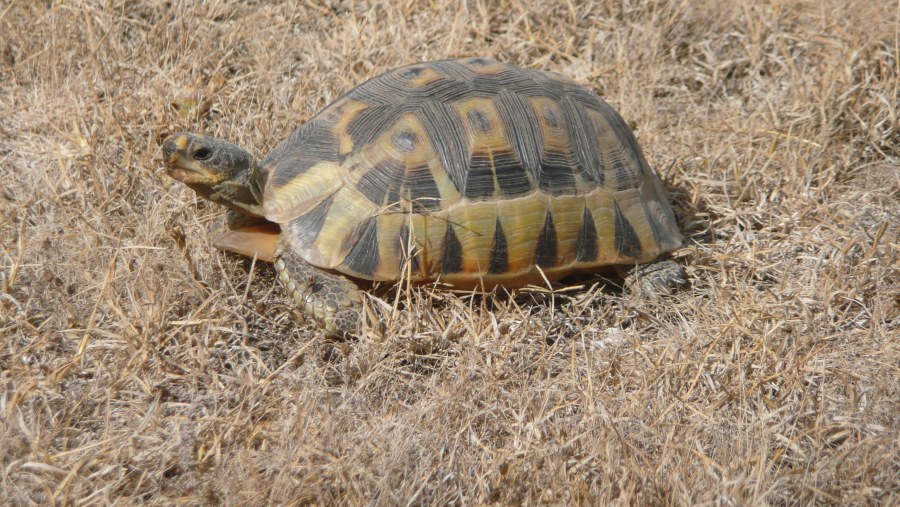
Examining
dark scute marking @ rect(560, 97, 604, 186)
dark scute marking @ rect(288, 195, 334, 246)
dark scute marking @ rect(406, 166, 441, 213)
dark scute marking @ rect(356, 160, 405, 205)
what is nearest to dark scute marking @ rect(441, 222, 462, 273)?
dark scute marking @ rect(406, 166, 441, 213)

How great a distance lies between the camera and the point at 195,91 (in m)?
4.20

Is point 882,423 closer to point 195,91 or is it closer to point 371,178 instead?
point 371,178

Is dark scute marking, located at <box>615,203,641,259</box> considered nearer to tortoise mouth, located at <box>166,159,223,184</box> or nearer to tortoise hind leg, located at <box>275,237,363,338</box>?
tortoise hind leg, located at <box>275,237,363,338</box>

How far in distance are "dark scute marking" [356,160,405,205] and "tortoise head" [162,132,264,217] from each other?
461mm

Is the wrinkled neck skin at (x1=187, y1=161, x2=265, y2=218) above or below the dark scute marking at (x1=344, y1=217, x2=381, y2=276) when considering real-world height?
above

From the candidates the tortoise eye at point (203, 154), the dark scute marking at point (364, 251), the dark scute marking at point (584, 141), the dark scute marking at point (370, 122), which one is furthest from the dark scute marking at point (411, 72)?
the tortoise eye at point (203, 154)

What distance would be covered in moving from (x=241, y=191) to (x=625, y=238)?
1.62 meters

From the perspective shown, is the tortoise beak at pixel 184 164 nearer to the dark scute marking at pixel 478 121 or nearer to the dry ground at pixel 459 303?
the dry ground at pixel 459 303

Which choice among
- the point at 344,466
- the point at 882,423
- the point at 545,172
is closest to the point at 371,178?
the point at 545,172

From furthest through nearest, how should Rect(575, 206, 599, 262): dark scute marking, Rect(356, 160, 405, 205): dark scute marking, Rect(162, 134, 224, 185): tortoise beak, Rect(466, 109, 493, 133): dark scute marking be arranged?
Rect(575, 206, 599, 262): dark scute marking, Rect(466, 109, 493, 133): dark scute marking, Rect(356, 160, 405, 205): dark scute marking, Rect(162, 134, 224, 185): tortoise beak

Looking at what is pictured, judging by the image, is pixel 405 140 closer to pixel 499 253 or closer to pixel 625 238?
pixel 499 253

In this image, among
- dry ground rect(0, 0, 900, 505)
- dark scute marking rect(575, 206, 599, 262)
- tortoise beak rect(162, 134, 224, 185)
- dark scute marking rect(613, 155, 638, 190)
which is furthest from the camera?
dark scute marking rect(613, 155, 638, 190)

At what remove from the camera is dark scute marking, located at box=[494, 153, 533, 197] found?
3252 millimetres

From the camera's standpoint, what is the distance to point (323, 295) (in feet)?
10.4
